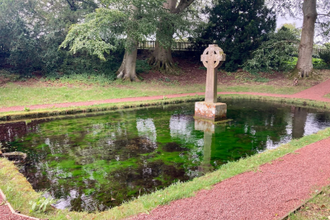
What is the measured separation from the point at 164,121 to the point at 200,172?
4786mm

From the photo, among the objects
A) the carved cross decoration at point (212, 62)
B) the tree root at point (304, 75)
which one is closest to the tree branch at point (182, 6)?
the tree root at point (304, 75)

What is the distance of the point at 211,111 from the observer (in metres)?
10.0

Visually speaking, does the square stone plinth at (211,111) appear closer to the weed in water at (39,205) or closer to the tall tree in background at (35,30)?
the weed in water at (39,205)

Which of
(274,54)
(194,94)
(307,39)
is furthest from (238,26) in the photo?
(194,94)

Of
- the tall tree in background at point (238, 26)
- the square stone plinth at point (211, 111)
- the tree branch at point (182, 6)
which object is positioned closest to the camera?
the square stone plinth at point (211, 111)

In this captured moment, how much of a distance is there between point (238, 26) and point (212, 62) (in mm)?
15292

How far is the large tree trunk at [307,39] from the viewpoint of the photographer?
1959 centimetres

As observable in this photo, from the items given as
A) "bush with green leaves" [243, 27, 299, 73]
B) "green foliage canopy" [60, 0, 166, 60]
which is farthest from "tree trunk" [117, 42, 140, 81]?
"bush with green leaves" [243, 27, 299, 73]

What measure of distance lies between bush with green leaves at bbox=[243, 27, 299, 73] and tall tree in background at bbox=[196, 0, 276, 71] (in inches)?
38.9

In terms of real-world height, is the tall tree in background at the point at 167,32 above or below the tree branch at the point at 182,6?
below

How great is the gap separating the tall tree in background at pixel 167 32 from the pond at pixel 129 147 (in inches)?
316

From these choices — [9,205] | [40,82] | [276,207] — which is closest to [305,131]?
[276,207]

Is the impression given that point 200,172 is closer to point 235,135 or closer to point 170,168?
point 170,168

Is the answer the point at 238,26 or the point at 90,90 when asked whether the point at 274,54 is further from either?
the point at 90,90
